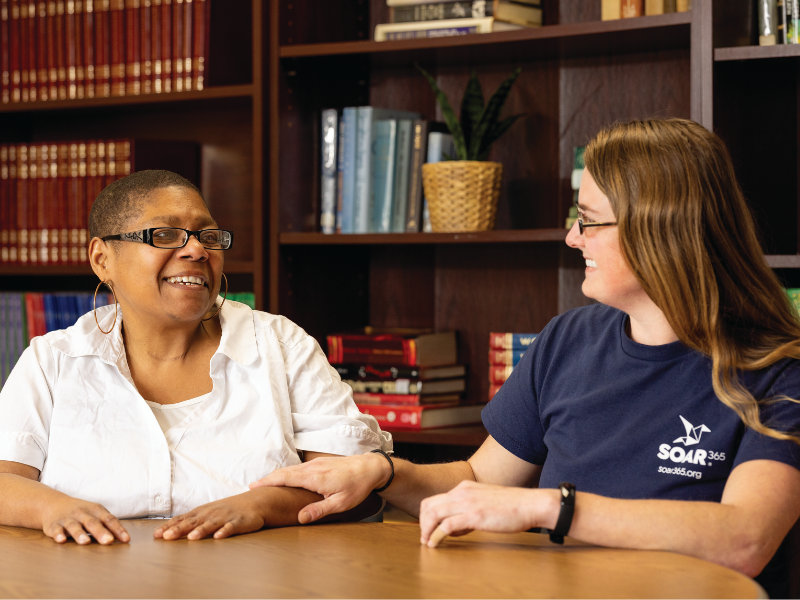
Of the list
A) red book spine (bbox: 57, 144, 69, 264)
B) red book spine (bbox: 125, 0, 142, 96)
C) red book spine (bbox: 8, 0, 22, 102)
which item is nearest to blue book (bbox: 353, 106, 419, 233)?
red book spine (bbox: 125, 0, 142, 96)

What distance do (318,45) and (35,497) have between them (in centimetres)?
140

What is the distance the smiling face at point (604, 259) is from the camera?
4.35ft

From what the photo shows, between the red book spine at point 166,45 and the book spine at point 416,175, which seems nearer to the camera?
the book spine at point 416,175

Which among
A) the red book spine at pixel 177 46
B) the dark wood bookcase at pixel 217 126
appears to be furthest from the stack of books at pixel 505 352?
the red book spine at pixel 177 46

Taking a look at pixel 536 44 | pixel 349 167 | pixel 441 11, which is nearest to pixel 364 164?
pixel 349 167

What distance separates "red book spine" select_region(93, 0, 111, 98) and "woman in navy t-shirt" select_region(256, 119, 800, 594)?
1.61 meters

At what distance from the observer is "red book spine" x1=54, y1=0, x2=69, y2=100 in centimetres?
256

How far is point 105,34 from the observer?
99.3 inches

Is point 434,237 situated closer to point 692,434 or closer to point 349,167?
point 349,167

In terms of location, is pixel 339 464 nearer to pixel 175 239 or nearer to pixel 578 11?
pixel 175 239

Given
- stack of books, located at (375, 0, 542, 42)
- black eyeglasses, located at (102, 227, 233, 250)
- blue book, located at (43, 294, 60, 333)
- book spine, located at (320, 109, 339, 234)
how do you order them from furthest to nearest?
blue book, located at (43, 294, 60, 333) < book spine, located at (320, 109, 339, 234) < stack of books, located at (375, 0, 542, 42) < black eyeglasses, located at (102, 227, 233, 250)

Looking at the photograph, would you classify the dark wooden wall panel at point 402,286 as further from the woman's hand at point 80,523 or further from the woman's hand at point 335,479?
the woman's hand at point 80,523

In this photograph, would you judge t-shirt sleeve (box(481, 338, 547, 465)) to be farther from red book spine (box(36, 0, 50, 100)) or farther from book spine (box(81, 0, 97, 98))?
red book spine (box(36, 0, 50, 100))

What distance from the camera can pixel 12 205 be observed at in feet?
8.64
